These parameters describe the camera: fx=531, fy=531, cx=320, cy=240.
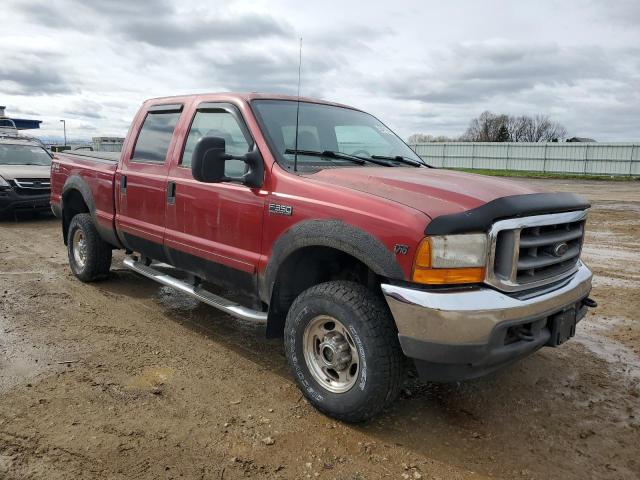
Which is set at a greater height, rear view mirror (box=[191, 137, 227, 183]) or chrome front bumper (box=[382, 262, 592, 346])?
rear view mirror (box=[191, 137, 227, 183])

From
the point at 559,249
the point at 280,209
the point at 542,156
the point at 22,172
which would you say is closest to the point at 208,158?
the point at 280,209

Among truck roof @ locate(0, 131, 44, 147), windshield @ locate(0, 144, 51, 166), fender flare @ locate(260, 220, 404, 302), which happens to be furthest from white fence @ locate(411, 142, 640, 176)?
fender flare @ locate(260, 220, 404, 302)

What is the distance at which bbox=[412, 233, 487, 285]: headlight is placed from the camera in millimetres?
2748

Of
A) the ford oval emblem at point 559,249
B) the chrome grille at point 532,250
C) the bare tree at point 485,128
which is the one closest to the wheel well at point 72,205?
the chrome grille at point 532,250

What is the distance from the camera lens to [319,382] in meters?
3.33

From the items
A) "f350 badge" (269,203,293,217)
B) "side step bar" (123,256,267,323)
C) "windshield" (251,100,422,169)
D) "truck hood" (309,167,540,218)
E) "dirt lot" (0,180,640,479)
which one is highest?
"windshield" (251,100,422,169)

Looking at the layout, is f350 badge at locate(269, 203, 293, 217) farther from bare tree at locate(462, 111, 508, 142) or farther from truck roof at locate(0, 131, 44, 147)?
bare tree at locate(462, 111, 508, 142)

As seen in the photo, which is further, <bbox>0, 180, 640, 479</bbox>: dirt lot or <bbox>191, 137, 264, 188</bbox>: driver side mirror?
<bbox>191, 137, 264, 188</bbox>: driver side mirror

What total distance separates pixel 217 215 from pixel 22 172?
884 centimetres

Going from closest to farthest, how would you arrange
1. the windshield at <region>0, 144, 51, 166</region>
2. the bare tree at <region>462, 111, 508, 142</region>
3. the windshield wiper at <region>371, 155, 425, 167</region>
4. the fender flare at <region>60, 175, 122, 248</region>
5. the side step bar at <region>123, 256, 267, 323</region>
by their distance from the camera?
the side step bar at <region>123, 256, 267, 323</region> < the windshield wiper at <region>371, 155, 425, 167</region> < the fender flare at <region>60, 175, 122, 248</region> < the windshield at <region>0, 144, 51, 166</region> < the bare tree at <region>462, 111, 508, 142</region>

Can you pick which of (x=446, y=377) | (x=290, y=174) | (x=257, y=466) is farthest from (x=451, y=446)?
(x=290, y=174)

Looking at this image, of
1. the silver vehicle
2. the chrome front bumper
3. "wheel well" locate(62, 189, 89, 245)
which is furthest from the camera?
the silver vehicle

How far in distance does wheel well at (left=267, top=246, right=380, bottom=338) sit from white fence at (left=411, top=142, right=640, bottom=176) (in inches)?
1248

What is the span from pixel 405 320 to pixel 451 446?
851mm
